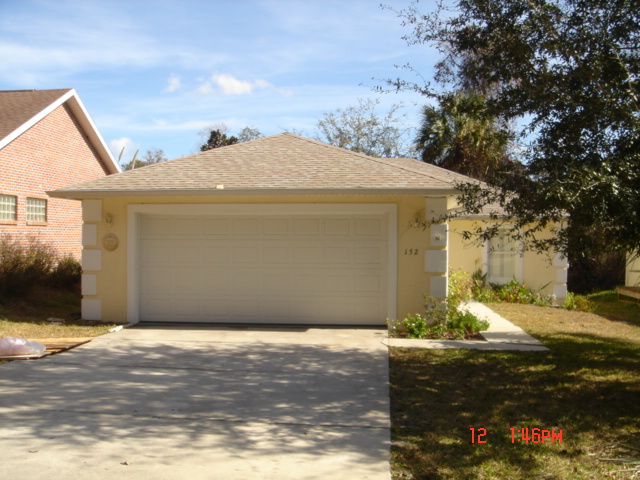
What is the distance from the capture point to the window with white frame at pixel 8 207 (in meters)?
15.5

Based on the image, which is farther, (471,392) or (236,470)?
(471,392)

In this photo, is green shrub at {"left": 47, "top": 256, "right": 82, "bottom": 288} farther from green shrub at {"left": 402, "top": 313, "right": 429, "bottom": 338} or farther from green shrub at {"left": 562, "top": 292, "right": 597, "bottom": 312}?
green shrub at {"left": 562, "top": 292, "right": 597, "bottom": 312}

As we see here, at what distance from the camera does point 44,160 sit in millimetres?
17312

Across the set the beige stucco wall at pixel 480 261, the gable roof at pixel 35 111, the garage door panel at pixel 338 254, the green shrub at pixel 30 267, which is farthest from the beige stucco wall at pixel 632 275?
the gable roof at pixel 35 111

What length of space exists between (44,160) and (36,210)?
1517mm

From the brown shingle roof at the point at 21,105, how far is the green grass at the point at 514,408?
1234 centimetres

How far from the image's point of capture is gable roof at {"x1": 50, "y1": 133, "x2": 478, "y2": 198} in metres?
10.6

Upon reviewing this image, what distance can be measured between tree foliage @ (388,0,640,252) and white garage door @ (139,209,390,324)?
4639mm

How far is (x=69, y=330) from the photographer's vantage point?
431 inches

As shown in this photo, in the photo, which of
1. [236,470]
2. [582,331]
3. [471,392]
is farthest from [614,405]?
[582,331]

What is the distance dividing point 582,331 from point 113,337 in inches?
346

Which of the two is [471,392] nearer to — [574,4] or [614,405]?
[614,405]
